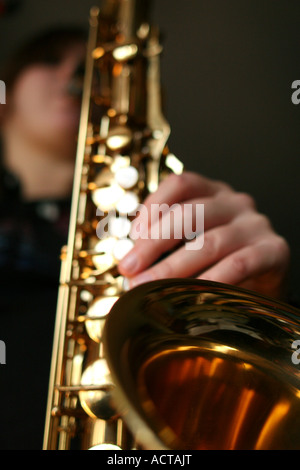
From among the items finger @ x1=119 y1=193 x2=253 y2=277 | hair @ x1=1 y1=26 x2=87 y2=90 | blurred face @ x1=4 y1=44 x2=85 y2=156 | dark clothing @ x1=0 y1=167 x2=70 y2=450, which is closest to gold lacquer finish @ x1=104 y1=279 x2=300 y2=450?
finger @ x1=119 y1=193 x2=253 y2=277

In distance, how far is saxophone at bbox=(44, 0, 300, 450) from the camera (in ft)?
1.26

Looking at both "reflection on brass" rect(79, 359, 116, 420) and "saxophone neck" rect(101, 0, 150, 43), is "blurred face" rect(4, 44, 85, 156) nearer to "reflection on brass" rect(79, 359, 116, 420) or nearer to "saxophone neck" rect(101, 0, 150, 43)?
"saxophone neck" rect(101, 0, 150, 43)

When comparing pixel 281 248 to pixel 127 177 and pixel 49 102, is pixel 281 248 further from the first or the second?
pixel 49 102

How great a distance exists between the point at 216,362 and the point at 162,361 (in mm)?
58

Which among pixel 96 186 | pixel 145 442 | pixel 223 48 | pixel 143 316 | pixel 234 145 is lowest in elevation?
pixel 145 442

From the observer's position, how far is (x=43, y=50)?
1.35 m

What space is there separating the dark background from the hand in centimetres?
58

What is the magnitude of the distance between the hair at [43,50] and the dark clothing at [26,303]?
0.33 metres

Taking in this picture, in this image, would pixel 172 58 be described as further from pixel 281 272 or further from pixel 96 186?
pixel 281 272

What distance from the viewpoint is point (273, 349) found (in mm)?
455

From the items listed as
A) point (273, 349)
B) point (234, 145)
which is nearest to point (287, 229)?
point (234, 145)

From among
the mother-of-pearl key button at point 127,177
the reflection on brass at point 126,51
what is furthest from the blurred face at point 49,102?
the mother-of-pearl key button at point 127,177

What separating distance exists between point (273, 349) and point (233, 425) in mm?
88

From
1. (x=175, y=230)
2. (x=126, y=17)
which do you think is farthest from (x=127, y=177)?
(x=126, y=17)
